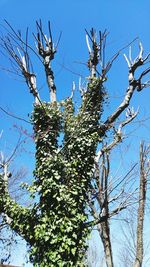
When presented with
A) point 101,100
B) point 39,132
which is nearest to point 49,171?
point 39,132

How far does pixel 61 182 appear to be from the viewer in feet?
31.4

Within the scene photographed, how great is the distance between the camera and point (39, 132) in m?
10.2

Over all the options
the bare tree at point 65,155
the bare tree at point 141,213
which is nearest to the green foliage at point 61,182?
the bare tree at point 65,155

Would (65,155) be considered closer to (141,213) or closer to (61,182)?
(61,182)

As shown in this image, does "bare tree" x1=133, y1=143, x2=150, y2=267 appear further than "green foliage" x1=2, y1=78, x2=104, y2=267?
Yes

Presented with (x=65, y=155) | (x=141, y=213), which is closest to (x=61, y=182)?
(x=65, y=155)

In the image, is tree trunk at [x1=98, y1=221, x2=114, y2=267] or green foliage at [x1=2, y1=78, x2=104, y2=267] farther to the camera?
tree trunk at [x1=98, y1=221, x2=114, y2=267]

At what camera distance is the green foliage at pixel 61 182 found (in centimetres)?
892

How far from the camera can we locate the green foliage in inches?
351

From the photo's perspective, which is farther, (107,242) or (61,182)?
(107,242)

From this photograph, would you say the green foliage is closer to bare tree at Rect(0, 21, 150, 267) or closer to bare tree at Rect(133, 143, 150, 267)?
bare tree at Rect(0, 21, 150, 267)

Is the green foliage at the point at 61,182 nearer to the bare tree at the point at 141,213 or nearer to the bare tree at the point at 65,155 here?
the bare tree at the point at 65,155

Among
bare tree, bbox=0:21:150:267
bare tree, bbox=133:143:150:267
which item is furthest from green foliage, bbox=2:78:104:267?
bare tree, bbox=133:143:150:267

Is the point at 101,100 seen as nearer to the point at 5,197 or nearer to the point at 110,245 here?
the point at 5,197
